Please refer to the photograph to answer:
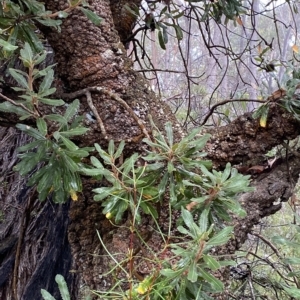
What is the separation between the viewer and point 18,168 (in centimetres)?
66

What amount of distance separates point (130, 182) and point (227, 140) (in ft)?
1.22

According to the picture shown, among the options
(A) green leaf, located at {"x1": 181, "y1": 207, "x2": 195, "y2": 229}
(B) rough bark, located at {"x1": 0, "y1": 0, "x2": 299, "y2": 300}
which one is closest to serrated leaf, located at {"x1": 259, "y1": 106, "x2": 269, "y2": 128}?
(B) rough bark, located at {"x1": 0, "y1": 0, "x2": 299, "y2": 300}

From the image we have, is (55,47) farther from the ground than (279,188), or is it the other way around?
(55,47)

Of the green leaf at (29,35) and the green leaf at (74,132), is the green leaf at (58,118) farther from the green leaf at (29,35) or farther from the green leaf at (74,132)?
the green leaf at (29,35)

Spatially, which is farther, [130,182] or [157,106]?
[157,106]

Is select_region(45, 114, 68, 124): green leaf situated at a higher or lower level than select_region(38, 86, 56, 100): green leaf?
lower

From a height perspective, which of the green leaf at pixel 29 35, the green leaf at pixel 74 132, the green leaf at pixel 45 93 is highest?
the green leaf at pixel 29 35

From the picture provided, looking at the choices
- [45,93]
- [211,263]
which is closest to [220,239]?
[211,263]

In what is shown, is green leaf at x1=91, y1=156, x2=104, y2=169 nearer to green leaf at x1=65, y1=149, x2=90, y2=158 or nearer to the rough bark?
green leaf at x1=65, y1=149, x2=90, y2=158

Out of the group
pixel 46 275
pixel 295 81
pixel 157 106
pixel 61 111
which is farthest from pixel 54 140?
pixel 46 275

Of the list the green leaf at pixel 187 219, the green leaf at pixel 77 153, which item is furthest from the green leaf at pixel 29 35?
the green leaf at pixel 187 219

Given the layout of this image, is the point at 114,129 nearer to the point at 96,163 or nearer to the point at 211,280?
the point at 96,163

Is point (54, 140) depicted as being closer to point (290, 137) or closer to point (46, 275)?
point (290, 137)

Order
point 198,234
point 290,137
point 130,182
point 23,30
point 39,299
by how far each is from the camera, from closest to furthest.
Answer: point 198,234 → point 130,182 → point 23,30 → point 290,137 → point 39,299
